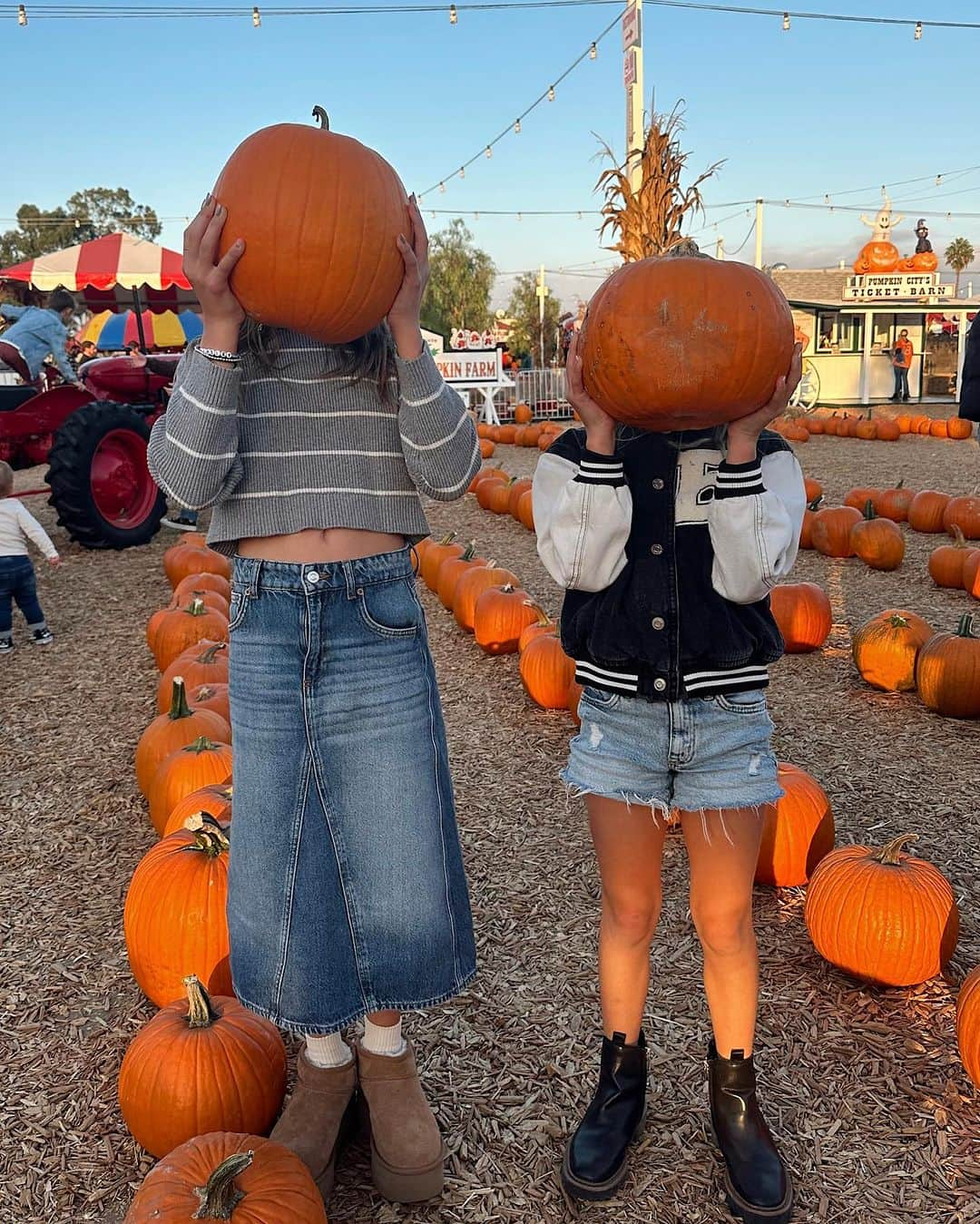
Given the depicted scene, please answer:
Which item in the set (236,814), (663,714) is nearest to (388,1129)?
(236,814)

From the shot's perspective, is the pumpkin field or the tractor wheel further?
the tractor wheel

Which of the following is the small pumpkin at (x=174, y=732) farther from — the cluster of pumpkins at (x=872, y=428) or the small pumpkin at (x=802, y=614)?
the cluster of pumpkins at (x=872, y=428)

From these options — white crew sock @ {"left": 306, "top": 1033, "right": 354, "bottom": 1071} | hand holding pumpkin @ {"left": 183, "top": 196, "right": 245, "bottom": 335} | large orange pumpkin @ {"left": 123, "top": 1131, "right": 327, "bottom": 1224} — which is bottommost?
white crew sock @ {"left": 306, "top": 1033, "right": 354, "bottom": 1071}

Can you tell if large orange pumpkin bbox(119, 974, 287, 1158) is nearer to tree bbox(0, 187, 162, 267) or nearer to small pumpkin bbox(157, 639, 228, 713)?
small pumpkin bbox(157, 639, 228, 713)

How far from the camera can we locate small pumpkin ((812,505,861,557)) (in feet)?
25.2

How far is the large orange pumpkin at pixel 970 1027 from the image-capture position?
89.0 inches

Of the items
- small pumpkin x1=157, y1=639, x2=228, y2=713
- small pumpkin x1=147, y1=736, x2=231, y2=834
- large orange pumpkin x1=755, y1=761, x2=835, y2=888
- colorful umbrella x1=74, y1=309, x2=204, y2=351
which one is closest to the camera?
large orange pumpkin x1=755, y1=761, x2=835, y2=888

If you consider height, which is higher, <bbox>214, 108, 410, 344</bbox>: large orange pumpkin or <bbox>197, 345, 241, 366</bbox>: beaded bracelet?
<bbox>214, 108, 410, 344</bbox>: large orange pumpkin

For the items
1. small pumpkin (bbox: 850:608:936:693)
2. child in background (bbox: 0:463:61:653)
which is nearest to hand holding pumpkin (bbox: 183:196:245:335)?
small pumpkin (bbox: 850:608:936:693)

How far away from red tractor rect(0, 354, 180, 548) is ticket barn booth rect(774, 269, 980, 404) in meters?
17.8

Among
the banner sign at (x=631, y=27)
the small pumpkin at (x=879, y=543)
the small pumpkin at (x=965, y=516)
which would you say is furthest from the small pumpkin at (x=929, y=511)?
the banner sign at (x=631, y=27)

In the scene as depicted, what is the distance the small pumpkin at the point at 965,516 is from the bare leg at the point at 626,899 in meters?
6.90

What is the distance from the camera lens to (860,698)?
491 cm

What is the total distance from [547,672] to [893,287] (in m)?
24.6
